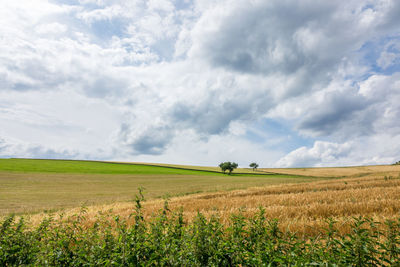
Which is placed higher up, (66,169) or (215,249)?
(215,249)

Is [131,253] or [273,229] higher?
[273,229]

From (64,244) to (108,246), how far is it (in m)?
1.41

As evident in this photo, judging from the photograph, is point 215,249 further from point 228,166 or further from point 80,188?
point 228,166

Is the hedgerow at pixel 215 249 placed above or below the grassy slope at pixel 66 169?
above

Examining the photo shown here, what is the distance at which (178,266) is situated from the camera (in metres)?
3.91

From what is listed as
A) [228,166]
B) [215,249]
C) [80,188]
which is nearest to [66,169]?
[80,188]

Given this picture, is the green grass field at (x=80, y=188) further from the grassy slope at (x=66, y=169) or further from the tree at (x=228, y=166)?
the tree at (x=228, y=166)

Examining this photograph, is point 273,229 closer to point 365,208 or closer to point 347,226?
point 347,226

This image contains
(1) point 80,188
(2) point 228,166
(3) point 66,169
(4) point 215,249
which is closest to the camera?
(4) point 215,249

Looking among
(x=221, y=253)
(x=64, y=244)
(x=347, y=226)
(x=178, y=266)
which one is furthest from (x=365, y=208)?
(x=64, y=244)

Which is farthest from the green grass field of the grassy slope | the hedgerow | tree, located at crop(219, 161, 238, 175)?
tree, located at crop(219, 161, 238, 175)

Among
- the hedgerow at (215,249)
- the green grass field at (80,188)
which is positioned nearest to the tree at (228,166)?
the green grass field at (80,188)

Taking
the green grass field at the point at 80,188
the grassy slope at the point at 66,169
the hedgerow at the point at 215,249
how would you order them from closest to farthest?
1. the hedgerow at the point at 215,249
2. the green grass field at the point at 80,188
3. the grassy slope at the point at 66,169

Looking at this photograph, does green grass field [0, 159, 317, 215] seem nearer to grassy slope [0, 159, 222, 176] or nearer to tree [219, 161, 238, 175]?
grassy slope [0, 159, 222, 176]
